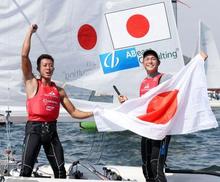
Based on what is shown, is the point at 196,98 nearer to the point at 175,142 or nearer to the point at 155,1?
the point at 155,1

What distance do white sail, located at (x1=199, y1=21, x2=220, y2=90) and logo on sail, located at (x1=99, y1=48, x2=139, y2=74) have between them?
160 centimetres

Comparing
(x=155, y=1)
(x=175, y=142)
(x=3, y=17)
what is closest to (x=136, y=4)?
(x=155, y=1)

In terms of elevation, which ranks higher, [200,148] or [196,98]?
[196,98]

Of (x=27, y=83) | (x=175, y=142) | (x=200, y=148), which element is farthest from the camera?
(x=175, y=142)

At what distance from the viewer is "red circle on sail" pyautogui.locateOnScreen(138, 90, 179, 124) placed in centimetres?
573

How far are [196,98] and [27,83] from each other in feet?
5.23

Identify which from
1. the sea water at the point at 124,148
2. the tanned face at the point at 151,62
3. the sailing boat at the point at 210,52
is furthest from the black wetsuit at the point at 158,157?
the sea water at the point at 124,148

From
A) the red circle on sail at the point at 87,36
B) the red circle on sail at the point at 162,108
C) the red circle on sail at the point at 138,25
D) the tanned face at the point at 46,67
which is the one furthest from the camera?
the red circle on sail at the point at 138,25

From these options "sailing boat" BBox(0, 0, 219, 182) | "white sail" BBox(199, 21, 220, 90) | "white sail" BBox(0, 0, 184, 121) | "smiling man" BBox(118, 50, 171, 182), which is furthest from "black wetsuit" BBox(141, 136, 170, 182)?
"white sail" BBox(199, 21, 220, 90)

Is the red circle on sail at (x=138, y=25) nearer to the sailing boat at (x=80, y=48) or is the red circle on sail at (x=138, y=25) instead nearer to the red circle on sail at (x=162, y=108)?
the sailing boat at (x=80, y=48)

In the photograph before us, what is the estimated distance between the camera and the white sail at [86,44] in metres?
6.82

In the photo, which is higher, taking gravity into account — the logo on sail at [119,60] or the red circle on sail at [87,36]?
the red circle on sail at [87,36]

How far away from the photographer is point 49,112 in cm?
568

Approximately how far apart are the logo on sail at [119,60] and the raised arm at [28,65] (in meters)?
1.55
